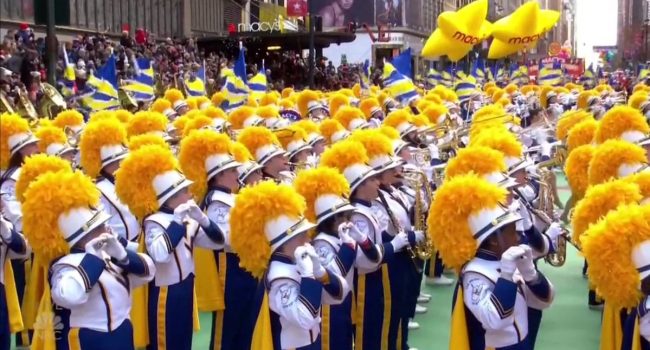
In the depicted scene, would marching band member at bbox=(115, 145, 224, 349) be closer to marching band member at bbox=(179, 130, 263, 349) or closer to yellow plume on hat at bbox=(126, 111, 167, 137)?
marching band member at bbox=(179, 130, 263, 349)

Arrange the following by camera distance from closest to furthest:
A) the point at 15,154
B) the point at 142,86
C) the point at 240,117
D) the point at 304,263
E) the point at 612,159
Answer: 1. the point at 304,263
2. the point at 612,159
3. the point at 15,154
4. the point at 240,117
5. the point at 142,86

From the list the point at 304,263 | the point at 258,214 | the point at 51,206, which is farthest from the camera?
the point at 258,214

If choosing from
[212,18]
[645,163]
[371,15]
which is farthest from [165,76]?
[371,15]

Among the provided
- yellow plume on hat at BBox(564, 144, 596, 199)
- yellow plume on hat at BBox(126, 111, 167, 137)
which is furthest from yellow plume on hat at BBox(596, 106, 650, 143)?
yellow plume on hat at BBox(126, 111, 167, 137)

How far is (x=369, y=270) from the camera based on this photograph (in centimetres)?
543

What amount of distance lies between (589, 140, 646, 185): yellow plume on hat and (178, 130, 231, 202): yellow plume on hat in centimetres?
262

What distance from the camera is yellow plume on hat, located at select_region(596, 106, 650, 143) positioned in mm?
7871

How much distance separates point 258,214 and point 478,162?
180 cm

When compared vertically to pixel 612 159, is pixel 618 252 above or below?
below

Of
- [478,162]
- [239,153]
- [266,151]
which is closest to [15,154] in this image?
[239,153]

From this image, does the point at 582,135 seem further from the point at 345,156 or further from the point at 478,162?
the point at 345,156

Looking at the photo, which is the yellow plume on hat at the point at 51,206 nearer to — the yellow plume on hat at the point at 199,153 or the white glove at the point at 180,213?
the white glove at the point at 180,213

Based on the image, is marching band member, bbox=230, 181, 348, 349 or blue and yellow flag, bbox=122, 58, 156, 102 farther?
blue and yellow flag, bbox=122, 58, 156, 102

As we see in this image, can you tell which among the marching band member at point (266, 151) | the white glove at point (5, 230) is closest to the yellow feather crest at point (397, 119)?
the marching band member at point (266, 151)
